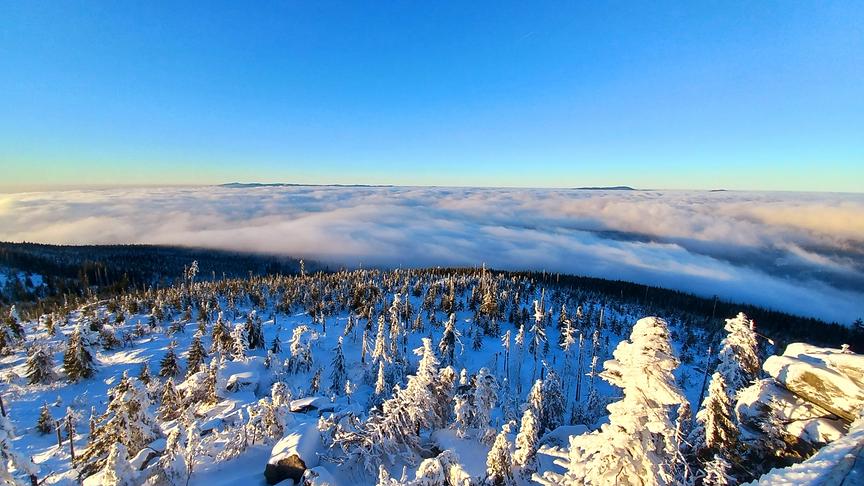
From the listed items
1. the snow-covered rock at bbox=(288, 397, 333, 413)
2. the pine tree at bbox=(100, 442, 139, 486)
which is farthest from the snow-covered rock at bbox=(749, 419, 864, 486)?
the snow-covered rock at bbox=(288, 397, 333, 413)

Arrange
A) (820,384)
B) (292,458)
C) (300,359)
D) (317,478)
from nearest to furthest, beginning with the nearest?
(820,384), (317,478), (292,458), (300,359)

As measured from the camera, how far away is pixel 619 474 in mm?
9023

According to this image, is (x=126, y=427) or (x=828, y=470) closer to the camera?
(x=828, y=470)

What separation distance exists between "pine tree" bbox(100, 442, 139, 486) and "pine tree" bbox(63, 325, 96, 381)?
5666 centimetres

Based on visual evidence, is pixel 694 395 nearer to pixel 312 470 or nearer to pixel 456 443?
pixel 456 443

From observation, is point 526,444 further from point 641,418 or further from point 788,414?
point 641,418

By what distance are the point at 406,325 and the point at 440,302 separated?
21.3 metres

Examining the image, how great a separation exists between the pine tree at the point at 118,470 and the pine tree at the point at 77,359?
56.7 metres

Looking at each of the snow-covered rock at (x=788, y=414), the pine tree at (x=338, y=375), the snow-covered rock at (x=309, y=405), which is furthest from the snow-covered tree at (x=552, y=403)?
the pine tree at (x=338, y=375)

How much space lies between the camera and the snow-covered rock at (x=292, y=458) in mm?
21859

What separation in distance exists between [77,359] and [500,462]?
235 ft

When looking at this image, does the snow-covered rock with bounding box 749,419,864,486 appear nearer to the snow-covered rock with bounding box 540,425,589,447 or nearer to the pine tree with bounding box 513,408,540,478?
the pine tree with bounding box 513,408,540,478

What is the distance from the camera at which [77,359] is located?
2290 inches

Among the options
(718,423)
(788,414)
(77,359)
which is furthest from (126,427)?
(77,359)
